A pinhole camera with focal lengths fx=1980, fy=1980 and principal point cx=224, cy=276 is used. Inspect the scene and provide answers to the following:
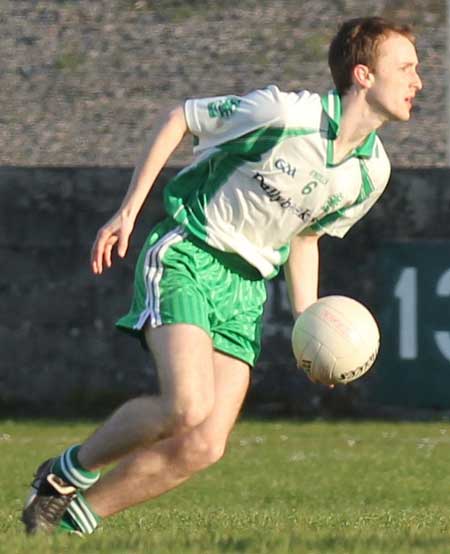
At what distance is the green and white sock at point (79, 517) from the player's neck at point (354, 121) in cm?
152

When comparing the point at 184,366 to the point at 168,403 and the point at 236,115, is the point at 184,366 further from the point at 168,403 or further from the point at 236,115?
the point at 236,115

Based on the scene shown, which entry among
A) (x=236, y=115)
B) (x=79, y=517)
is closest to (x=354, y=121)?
(x=236, y=115)

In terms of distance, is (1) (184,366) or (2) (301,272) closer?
(1) (184,366)

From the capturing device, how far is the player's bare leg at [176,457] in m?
6.83

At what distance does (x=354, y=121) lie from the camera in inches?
278

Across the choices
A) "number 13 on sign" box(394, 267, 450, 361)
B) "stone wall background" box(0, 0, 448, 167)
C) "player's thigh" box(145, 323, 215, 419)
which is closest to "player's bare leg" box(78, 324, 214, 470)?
"player's thigh" box(145, 323, 215, 419)

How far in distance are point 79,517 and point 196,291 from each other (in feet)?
2.96

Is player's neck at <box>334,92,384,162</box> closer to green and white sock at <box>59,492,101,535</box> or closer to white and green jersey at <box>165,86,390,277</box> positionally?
white and green jersey at <box>165,86,390,277</box>

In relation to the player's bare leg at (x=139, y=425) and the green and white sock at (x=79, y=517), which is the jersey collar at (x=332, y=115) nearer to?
the player's bare leg at (x=139, y=425)

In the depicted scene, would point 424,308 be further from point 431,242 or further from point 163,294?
point 163,294

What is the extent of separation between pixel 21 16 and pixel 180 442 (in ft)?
58.5

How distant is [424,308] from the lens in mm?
13750

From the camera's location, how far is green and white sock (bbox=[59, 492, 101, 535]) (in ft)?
22.9

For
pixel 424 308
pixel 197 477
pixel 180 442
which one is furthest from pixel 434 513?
pixel 424 308
